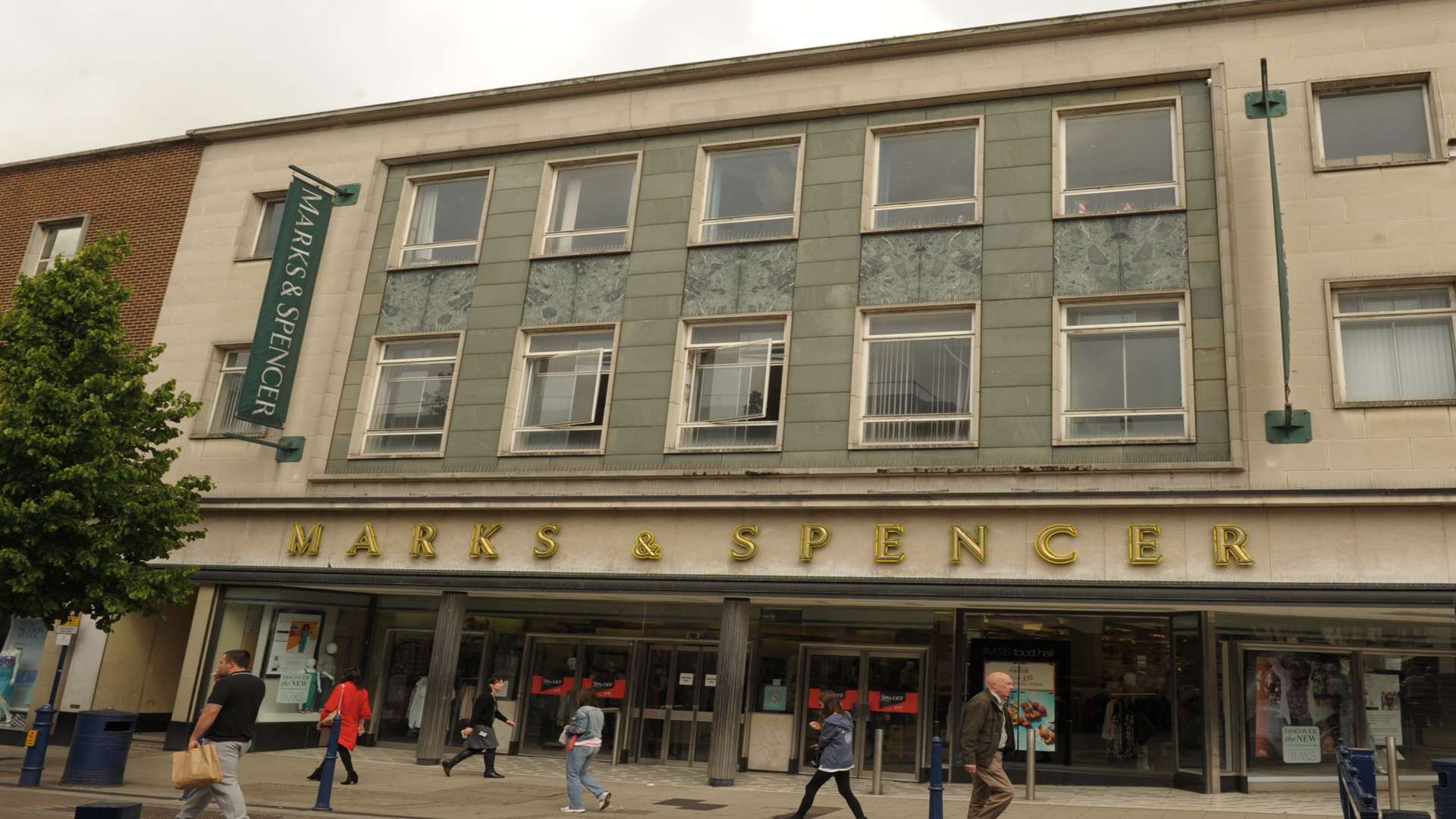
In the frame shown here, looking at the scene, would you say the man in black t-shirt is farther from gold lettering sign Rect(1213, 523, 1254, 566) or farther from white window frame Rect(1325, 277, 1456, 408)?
white window frame Rect(1325, 277, 1456, 408)

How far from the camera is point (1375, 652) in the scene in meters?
15.1

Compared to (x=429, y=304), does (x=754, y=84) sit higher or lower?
higher

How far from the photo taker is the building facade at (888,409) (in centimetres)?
1425

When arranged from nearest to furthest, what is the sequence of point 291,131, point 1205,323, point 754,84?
1. point 1205,323
2. point 754,84
3. point 291,131

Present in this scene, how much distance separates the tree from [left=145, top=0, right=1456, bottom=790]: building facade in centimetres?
316

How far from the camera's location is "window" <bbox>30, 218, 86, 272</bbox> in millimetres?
23500

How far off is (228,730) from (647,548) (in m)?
7.68

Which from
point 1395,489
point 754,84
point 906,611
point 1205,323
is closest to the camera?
point 1395,489

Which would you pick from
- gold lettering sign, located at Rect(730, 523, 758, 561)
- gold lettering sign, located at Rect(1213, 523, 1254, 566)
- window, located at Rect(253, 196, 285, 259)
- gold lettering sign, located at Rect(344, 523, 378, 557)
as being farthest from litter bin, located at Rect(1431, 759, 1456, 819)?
window, located at Rect(253, 196, 285, 259)

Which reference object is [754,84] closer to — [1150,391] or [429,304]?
[429,304]

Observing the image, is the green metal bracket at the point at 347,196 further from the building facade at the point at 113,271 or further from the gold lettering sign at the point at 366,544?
the gold lettering sign at the point at 366,544

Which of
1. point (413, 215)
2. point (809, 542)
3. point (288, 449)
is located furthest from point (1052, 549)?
point (413, 215)

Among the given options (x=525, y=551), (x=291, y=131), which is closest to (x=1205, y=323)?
(x=525, y=551)

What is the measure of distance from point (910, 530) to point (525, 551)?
5971 millimetres
